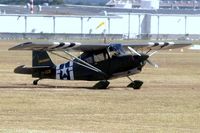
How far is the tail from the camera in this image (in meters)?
28.4

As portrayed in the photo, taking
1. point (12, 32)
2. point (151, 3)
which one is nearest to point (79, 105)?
point (12, 32)

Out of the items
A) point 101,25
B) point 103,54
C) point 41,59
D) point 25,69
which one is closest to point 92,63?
point 103,54

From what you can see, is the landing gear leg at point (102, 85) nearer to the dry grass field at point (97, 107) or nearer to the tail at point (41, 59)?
the dry grass field at point (97, 107)

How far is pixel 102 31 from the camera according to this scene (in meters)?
126

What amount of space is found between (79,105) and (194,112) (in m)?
3.37

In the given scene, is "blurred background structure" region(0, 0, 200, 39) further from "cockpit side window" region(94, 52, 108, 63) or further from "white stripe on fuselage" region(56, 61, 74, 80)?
"cockpit side window" region(94, 52, 108, 63)

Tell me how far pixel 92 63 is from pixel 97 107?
7.84 metres

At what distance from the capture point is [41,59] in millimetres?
28469

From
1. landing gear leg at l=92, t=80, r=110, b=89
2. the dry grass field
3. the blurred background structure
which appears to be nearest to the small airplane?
landing gear leg at l=92, t=80, r=110, b=89

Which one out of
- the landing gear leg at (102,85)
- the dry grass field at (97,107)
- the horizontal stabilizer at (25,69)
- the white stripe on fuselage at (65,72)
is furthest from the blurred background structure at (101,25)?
the landing gear leg at (102,85)

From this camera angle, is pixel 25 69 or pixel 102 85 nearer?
pixel 102 85

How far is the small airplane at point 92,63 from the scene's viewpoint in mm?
26859

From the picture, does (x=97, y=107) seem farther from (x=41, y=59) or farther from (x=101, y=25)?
(x=101, y=25)

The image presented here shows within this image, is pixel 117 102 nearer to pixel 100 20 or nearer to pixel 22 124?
pixel 22 124
